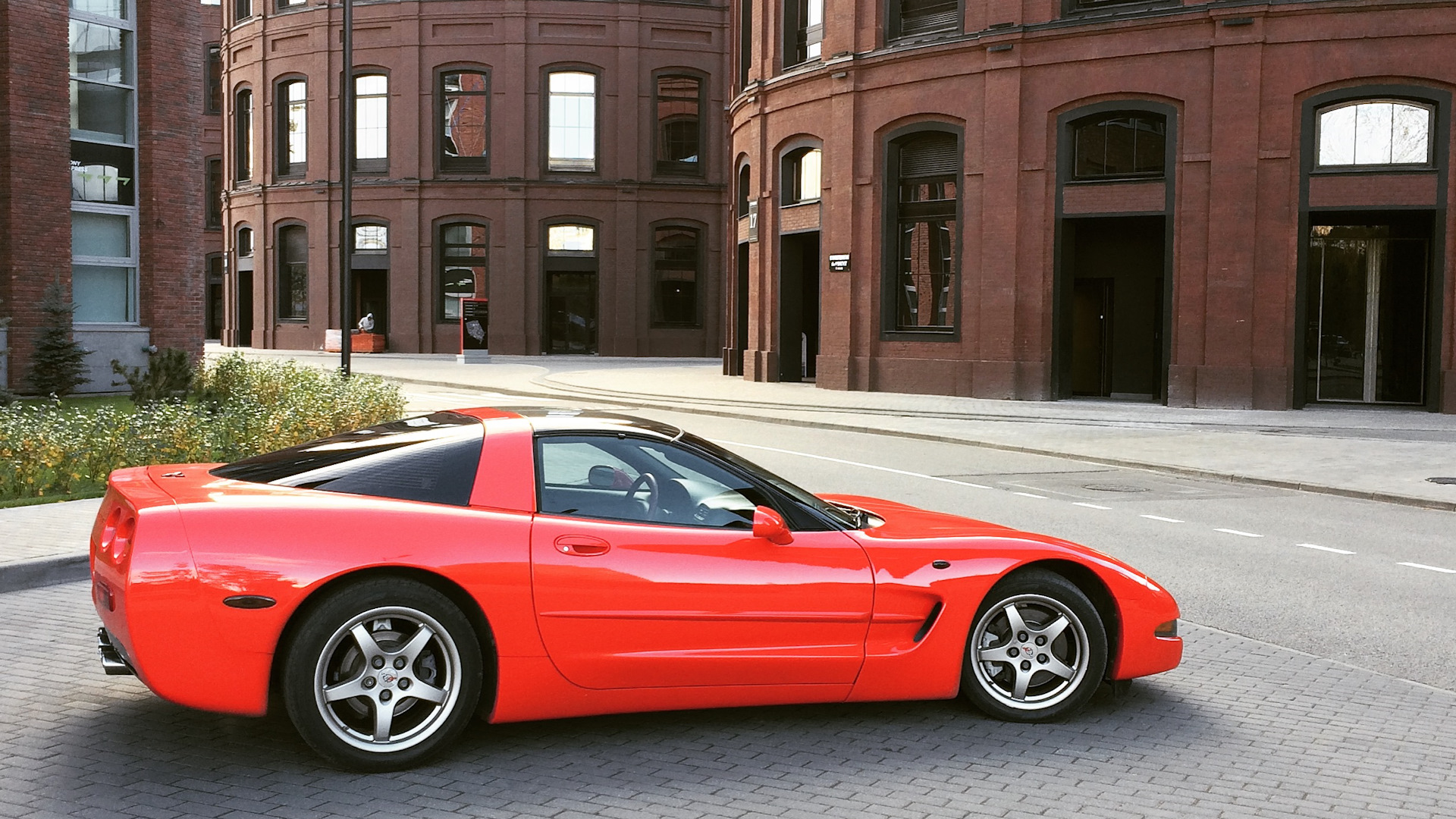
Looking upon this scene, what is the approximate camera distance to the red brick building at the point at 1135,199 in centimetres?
2456

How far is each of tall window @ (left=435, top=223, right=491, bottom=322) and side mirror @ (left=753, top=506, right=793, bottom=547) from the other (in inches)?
1720

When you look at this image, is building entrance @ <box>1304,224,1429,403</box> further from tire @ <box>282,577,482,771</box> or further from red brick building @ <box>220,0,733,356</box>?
red brick building @ <box>220,0,733,356</box>

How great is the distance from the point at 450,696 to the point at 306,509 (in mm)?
848

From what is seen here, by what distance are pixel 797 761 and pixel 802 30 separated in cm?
2872

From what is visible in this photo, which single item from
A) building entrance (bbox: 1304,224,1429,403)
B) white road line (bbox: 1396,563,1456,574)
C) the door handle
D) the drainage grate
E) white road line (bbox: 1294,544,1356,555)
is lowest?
white road line (bbox: 1396,563,1456,574)

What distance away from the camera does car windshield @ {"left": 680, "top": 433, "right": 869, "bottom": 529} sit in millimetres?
5699

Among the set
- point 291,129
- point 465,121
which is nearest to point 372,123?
point 465,121

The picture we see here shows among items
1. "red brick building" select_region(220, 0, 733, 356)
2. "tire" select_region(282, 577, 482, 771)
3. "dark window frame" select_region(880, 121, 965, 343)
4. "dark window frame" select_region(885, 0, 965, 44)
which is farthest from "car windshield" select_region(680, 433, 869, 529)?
"red brick building" select_region(220, 0, 733, 356)

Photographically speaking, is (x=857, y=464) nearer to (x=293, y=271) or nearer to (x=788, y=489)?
(x=788, y=489)

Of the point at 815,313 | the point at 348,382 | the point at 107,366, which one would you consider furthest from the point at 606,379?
the point at 348,382

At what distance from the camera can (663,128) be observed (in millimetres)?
48875

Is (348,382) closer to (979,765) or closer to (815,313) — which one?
(979,765)

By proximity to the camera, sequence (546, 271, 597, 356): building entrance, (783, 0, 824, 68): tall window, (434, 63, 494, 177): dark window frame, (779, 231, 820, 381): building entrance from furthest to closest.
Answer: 1. (546, 271, 597, 356): building entrance
2. (434, 63, 494, 177): dark window frame
3. (779, 231, 820, 381): building entrance
4. (783, 0, 824, 68): tall window

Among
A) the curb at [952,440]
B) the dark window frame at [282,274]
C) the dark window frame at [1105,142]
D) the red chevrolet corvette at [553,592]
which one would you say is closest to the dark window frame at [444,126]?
the dark window frame at [282,274]
